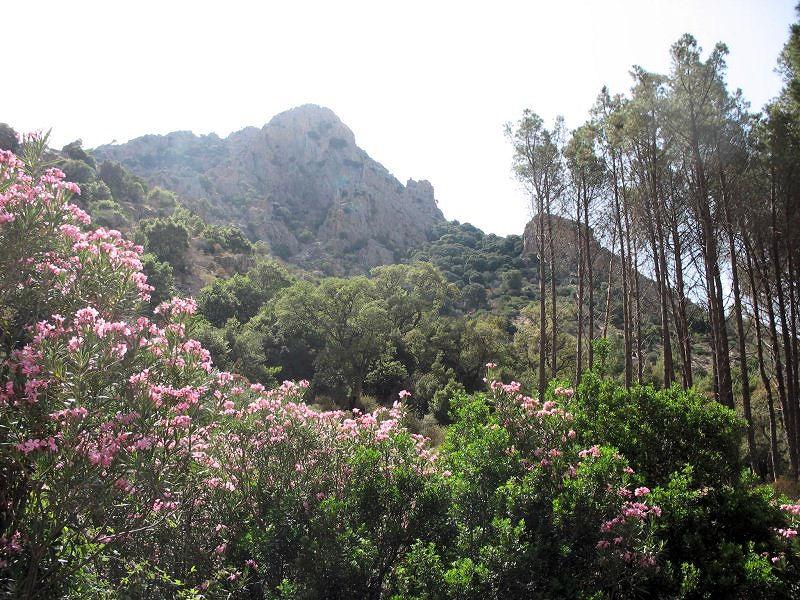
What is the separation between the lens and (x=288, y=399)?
23.4ft

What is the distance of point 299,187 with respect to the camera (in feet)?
342

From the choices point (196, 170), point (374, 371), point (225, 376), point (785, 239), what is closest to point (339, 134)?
point (196, 170)

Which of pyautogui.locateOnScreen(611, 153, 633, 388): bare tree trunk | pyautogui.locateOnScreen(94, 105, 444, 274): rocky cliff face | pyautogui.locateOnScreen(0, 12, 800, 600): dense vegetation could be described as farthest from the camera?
pyautogui.locateOnScreen(94, 105, 444, 274): rocky cliff face

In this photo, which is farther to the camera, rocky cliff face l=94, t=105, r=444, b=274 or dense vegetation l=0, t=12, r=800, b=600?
rocky cliff face l=94, t=105, r=444, b=274

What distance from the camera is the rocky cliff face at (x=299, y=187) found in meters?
90.1

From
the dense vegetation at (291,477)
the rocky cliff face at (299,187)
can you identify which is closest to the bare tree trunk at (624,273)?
the dense vegetation at (291,477)

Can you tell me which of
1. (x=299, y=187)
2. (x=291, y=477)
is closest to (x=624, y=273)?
(x=291, y=477)

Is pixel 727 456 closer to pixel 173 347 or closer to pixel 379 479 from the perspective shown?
pixel 379 479

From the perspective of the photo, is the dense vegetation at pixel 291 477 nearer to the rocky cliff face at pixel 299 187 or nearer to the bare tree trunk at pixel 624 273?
the bare tree trunk at pixel 624 273

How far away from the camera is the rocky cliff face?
90.1 m

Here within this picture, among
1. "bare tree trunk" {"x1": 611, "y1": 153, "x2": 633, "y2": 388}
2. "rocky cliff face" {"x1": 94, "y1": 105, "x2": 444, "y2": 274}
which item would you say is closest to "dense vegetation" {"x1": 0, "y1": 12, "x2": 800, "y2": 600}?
"bare tree trunk" {"x1": 611, "y1": 153, "x2": 633, "y2": 388}

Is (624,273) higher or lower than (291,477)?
higher

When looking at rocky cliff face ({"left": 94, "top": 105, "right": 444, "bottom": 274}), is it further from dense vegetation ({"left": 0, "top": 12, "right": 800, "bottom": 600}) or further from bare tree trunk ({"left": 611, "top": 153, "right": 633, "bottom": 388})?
dense vegetation ({"left": 0, "top": 12, "right": 800, "bottom": 600})

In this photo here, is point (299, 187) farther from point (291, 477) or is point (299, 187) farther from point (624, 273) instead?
point (291, 477)
